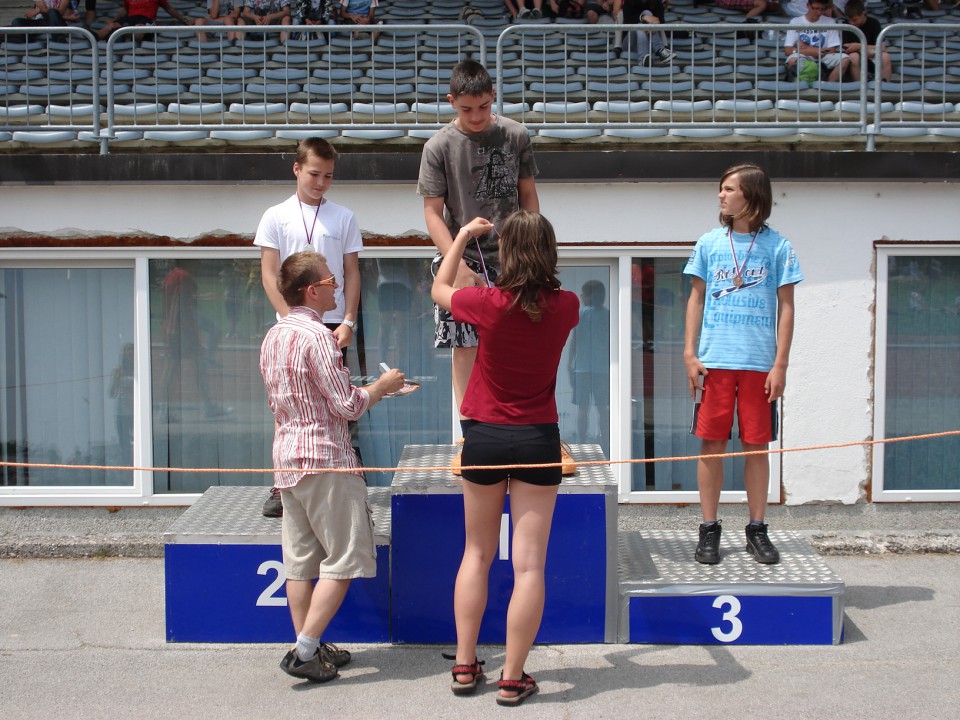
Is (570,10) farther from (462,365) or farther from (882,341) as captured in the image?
(462,365)

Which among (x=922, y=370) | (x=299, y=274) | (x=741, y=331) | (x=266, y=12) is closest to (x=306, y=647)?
(x=299, y=274)

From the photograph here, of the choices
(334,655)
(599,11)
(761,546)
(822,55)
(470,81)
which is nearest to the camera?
(334,655)

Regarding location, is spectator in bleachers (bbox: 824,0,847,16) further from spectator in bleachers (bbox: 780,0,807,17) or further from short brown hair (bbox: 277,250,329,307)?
short brown hair (bbox: 277,250,329,307)

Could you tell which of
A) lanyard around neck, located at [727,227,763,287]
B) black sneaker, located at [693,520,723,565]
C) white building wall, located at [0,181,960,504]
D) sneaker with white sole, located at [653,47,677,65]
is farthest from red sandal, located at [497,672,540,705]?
sneaker with white sole, located at [653,47,677,65]

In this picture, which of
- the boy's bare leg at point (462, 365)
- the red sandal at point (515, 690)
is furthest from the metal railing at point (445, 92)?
the red sandal at point (515, 690)

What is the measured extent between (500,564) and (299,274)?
1557 millimetres

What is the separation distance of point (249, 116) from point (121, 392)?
2.09m

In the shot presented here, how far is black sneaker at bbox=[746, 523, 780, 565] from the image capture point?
5047mm

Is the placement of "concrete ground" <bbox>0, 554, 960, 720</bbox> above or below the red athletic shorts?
below

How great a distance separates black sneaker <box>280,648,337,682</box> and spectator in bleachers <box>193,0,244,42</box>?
805cm

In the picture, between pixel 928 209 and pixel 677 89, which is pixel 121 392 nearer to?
pixel 677 89

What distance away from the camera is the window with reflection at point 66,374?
7.09m

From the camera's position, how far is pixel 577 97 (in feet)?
25.5

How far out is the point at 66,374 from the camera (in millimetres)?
7160
